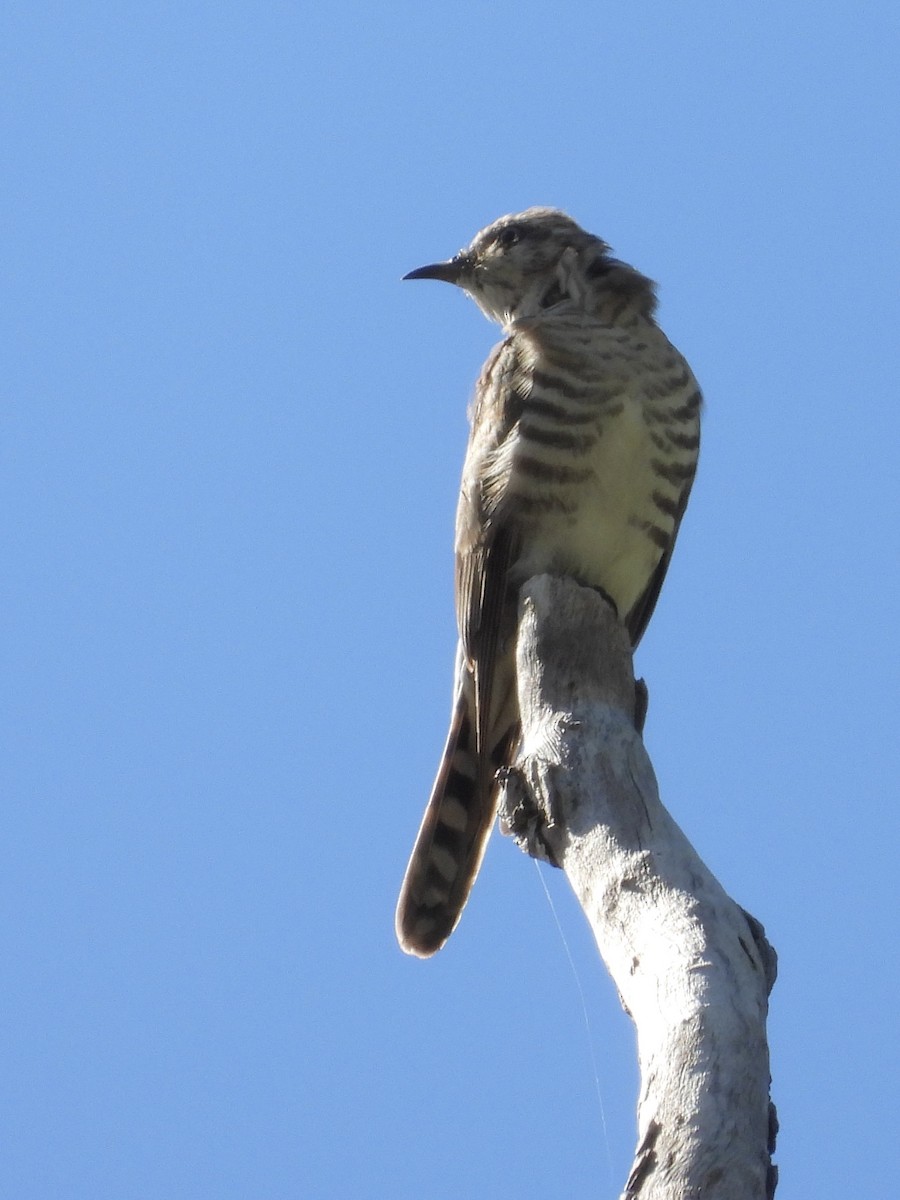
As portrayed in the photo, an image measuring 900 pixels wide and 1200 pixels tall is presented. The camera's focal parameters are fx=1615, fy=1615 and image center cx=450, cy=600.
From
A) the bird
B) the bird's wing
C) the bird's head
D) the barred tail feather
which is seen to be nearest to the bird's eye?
the bird's head

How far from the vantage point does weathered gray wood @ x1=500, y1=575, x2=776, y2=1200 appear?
265 cm

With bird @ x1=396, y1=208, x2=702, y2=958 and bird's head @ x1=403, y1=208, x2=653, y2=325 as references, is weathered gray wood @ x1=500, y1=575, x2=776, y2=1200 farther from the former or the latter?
bird's head @ x1=403, y1=208, x2=653, y2=325

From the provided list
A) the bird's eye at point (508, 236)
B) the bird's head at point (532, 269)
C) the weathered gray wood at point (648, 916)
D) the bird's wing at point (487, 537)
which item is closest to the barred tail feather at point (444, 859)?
the bird's wing at point (487, 537)

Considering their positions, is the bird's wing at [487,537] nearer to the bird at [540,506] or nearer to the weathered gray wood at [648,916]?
the bird at [540,506]

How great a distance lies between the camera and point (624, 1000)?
3.16 m

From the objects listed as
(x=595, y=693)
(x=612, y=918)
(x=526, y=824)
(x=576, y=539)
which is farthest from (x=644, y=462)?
(x=612, y=918)

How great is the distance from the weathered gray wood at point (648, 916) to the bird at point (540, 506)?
56 cm

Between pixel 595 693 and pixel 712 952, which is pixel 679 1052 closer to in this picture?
pixel 712 952

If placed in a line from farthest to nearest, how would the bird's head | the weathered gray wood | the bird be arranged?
the bird's head → the bird → the weathered gray wood

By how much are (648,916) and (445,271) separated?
13.2 ft

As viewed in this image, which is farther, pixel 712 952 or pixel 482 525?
pixel 482 525

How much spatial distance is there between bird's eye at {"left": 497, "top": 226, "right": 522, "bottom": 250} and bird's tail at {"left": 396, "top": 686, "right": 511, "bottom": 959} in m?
2.39

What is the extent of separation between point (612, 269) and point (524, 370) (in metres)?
0.93

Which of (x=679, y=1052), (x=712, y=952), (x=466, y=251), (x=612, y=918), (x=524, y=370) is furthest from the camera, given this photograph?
(x=466, y=251)
